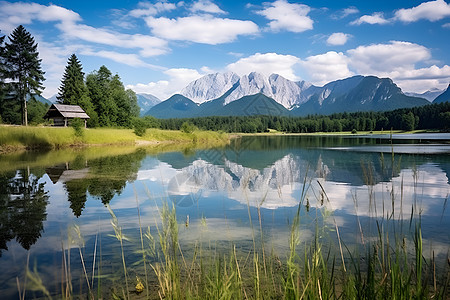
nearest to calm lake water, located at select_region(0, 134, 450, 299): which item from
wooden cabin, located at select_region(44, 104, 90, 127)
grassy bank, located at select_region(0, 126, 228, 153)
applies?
grassy bank, located at select_region(0, 126, 228, 153)

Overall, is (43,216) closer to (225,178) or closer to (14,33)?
(225,178)

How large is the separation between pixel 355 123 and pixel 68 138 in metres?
151

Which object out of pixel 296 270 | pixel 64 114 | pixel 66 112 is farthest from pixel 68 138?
pixel 296 270

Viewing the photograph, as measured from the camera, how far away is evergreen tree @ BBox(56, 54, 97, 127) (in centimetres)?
6116

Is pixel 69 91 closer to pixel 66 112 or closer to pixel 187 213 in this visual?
pixel 66 112

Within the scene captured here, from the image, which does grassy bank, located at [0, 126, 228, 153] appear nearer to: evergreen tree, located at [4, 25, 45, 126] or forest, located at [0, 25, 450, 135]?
forest, located at [0, 25, 450, 135]

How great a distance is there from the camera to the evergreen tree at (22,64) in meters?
53.1

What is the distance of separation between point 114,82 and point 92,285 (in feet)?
257

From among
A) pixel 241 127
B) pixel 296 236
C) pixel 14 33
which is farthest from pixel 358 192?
pixel 241 127

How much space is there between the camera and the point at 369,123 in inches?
6029

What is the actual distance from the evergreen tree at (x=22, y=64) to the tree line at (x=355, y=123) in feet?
188

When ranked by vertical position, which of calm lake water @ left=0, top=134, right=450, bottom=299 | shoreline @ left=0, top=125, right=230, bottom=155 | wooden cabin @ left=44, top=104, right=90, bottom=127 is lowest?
calm lake water @ left=0, top=134, right=450, bottom=299

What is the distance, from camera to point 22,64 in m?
54.2

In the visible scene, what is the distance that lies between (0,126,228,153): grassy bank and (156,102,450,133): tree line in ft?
167
